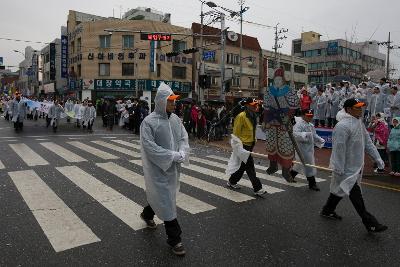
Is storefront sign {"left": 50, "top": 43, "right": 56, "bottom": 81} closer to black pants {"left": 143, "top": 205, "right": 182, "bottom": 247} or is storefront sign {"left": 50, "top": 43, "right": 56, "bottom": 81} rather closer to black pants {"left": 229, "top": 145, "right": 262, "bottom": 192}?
black pants {"left": 229, "top": 145, "right": 262, "bottom": 192}

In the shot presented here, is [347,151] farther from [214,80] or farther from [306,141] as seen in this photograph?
[214,80]

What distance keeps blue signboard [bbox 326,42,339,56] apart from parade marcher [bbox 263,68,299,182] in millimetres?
56979

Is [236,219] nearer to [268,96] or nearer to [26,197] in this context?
[268,96]

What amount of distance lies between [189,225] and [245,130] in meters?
2.85

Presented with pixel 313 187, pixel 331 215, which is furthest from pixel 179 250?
pixel 313 187

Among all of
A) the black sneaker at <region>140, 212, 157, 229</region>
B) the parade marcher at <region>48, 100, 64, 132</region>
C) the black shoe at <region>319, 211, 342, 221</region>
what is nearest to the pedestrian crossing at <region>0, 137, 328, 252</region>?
the black sneaker at <region>140, 212, 157, 229</region>

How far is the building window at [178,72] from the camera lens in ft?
141

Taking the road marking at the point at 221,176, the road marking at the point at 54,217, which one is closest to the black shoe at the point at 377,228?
the road marking at the point at 221,176

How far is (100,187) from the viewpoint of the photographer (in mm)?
7543

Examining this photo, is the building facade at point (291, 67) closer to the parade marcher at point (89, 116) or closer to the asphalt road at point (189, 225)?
the parade marcher at point (89, 116)

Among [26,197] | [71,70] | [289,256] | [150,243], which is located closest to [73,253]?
[150,243]

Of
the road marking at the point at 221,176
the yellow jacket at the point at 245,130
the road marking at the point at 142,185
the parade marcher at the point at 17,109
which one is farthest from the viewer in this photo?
the parade marcher at the point at 17,109

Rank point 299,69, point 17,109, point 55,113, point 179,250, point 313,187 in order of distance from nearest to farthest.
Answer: point 179,250 < point 313,187 < point 17,109 < point 55,113 < point 299,69

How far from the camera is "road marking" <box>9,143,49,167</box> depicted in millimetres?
10152
